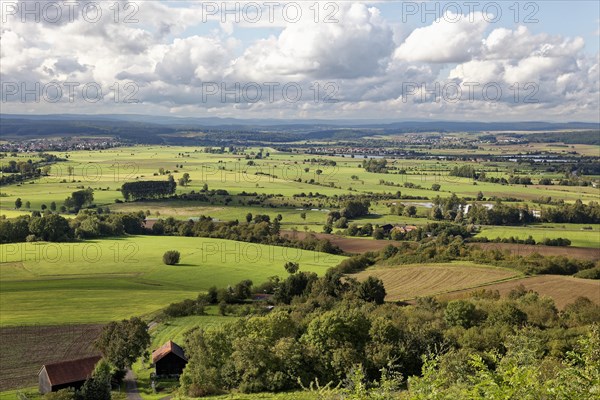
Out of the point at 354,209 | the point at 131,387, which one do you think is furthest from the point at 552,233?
the point at 131,387

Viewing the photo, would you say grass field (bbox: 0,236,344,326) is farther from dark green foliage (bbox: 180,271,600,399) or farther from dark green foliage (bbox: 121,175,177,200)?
dark green foliage (bbox: 121,175,177,200)

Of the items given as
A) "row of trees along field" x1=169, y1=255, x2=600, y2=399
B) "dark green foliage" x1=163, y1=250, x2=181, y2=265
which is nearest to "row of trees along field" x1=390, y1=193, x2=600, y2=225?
"dark green foliage" x1=163, y1=250, x2=181, y2=265

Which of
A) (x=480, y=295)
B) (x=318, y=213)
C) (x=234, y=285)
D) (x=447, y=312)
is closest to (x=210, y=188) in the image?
(x=318, y=213)

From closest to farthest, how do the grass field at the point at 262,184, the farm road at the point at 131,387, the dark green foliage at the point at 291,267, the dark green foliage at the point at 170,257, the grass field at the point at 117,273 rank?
the farm road at the point at 131,387
the grass field at the point at 117,273
the dark green foliage at the point at 291,267
the dark green foliage at the point at 170,257
the grass field at the point at 262,184

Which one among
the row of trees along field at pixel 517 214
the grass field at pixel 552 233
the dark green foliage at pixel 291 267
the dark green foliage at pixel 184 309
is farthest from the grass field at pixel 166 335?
the row of trees along field at pixel 517 214

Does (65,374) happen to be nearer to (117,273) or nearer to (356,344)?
(356,344)

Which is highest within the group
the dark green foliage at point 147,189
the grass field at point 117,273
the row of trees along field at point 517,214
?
the dark green foliage at point 147,189

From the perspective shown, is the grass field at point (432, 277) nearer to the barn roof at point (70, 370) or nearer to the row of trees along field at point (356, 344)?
the row of trees along field at point (356, 344)
